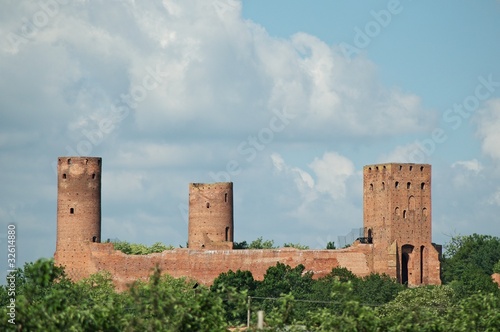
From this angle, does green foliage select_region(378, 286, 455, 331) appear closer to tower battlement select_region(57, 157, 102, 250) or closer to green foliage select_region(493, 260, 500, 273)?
green foliage select_region(493, 260, 500, 273)

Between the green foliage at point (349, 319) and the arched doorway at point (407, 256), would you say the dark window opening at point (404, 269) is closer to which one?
the arched doorway at point (407, 256)

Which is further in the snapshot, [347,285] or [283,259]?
[283,259]

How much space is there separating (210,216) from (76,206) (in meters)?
7.55

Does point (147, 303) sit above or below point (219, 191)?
below

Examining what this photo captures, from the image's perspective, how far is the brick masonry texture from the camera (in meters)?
71.9

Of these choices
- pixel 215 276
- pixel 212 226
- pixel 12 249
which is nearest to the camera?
pixel 12 249

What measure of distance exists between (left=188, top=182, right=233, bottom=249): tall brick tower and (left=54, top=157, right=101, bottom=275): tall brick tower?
5836mm

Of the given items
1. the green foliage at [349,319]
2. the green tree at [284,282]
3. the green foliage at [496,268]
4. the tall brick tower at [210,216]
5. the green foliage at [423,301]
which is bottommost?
the green foliage at [349,319]

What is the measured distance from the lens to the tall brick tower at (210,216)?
259 feet

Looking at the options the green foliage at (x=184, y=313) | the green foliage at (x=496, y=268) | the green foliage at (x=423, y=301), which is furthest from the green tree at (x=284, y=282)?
the green foliage at (x=184, y=313)

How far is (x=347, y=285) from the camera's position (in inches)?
1459

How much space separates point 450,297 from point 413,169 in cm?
847

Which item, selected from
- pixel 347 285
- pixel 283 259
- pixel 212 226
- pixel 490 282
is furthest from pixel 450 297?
pixel 347 285

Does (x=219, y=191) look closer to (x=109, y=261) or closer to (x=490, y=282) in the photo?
(x=109, y=261)
